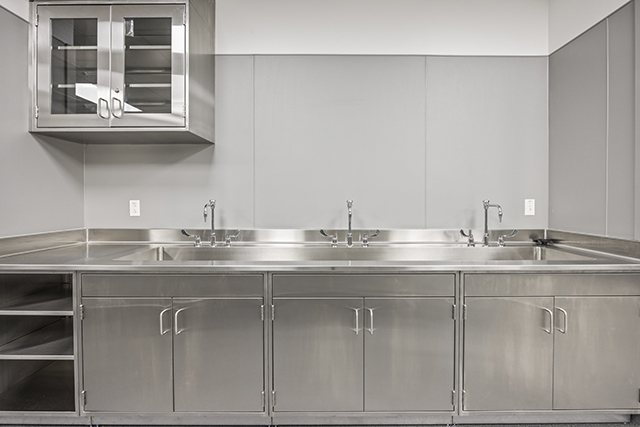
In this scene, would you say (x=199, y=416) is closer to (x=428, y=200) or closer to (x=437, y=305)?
(x=437, y=305)

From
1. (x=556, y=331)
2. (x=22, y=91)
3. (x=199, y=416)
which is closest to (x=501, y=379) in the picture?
(x=556, y=331)

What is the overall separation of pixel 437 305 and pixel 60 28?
2.54 metres

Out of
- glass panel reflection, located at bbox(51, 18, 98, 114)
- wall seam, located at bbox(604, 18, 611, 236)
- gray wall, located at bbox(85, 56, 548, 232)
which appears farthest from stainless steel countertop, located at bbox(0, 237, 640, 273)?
glass panel reflection, located at bbox(51, 18, 98, 114)

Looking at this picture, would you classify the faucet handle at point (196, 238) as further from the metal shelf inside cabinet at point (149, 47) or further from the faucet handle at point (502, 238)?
the faucet handle at point (502, 238)

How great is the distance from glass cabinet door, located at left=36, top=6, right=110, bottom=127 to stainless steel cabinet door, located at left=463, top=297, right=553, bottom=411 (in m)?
2.29

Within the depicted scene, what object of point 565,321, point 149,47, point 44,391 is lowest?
point 44,391

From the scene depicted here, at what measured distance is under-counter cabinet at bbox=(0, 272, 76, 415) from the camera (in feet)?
5.67

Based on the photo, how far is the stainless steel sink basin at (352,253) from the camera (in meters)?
2.29

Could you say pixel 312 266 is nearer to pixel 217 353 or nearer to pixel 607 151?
pixel 217 353

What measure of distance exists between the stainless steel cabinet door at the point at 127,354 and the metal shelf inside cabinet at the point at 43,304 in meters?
0.16

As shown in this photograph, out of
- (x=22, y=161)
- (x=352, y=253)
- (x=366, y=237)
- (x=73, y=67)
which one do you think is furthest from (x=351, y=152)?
(x=22, y=161)

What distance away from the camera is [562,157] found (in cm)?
232

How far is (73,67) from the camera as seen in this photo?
6.56ft

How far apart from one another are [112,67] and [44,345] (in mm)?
1533
